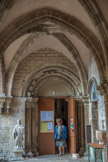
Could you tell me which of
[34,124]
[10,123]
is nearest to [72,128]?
[34,124]

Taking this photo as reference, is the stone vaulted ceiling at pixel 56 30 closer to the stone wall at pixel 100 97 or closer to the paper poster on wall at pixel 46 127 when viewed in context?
the stone wall at pixel 100 97

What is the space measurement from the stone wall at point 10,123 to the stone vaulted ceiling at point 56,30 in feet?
2.04

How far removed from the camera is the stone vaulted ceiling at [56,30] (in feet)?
18.4

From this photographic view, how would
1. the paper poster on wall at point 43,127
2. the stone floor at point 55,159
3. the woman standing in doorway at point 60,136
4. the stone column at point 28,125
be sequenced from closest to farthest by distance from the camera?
1. the stone floor at point 55,159
2. the stone column at point 28,125
3. the woman standing in doorway at point 60,136
4. the paper poster on wall at point 43,127

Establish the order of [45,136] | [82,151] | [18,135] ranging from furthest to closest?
[45,136] → [82,151] → [18,135]

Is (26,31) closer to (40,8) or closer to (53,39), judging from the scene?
(40,8)

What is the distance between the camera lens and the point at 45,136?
9.20 m

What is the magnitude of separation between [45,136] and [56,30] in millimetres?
4560

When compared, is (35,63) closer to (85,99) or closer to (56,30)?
(56,30)

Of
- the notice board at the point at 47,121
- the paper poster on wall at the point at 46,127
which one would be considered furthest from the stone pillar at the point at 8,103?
the paper poster on wall at the point at 46,127

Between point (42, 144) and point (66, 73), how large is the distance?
124 inches

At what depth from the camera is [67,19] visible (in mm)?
6277

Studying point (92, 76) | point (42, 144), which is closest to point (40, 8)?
point (92, 76)

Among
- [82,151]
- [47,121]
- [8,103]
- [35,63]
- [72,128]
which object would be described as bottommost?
[82,151]
